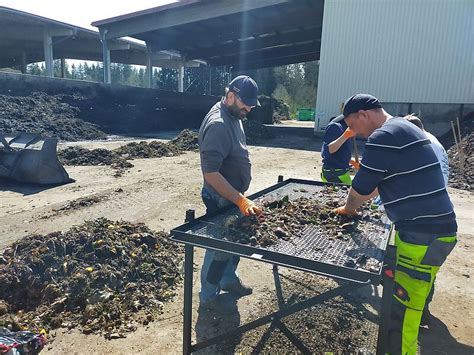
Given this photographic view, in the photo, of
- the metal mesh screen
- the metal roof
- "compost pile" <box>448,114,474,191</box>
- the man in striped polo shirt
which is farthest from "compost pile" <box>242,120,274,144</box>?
the man in striped polo shirt

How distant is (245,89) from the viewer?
2.75 m

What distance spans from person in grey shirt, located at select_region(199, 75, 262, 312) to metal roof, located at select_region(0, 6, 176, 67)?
20869 millimetres

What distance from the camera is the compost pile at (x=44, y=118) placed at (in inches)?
530

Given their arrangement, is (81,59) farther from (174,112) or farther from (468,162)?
(468,162)

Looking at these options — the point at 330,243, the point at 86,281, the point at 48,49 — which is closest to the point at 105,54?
the point at 48,49

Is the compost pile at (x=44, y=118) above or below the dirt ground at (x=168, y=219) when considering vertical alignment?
above

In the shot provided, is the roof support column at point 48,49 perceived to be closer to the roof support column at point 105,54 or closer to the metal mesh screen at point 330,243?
the roof support column at point 105,54

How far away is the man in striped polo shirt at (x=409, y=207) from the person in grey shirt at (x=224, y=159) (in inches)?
34.9

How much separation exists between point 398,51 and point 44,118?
15064 mm

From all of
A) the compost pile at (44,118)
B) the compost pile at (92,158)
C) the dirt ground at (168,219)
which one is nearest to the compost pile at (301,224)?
the dirt ground at (168,219)

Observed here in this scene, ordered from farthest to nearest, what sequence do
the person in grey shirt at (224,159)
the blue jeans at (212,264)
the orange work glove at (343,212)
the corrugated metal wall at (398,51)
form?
the corrugated metal wall at (398,51) → the blue jeans at (212,264) → the person in grey shirt at (224,159) → the orange work glove at (343,212)

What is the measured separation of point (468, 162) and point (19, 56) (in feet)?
116

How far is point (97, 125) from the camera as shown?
1684cm

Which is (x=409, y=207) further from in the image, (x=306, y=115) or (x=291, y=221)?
(x=306, y=115)
